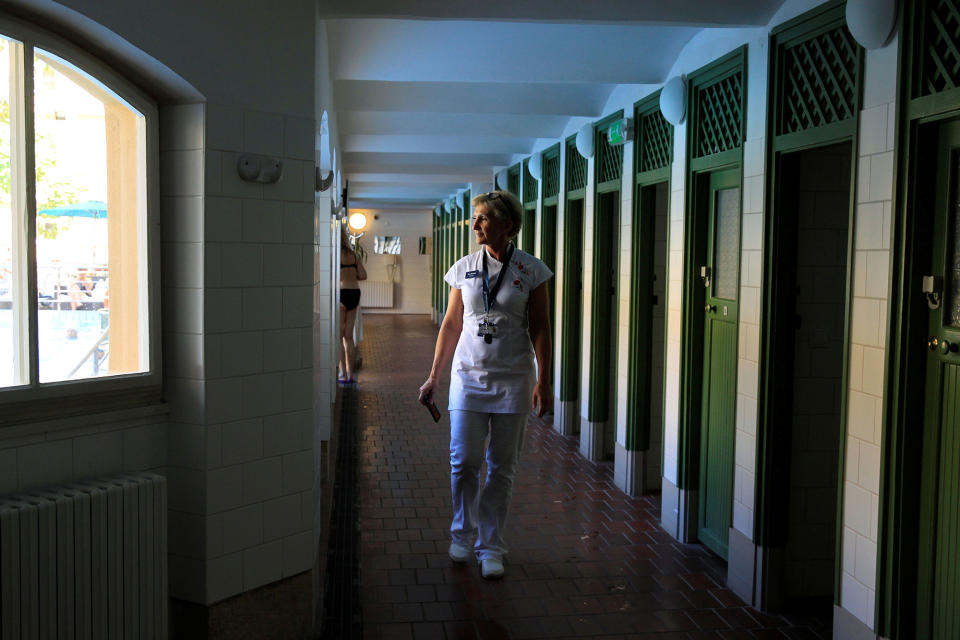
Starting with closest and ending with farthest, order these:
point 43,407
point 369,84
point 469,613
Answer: point 43,407 < point 469,613 < point 369,84

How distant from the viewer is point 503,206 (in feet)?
13.9

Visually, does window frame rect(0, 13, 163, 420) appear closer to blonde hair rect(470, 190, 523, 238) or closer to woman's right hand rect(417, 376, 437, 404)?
woman's right hand rect(417, 376, 437, 404)

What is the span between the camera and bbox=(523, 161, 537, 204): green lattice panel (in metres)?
9.91

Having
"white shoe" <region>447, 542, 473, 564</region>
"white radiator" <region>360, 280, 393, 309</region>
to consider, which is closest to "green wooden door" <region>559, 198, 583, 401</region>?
"white shoe" <region>447, 542, 473, 564</region>

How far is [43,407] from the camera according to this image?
9.32 feet

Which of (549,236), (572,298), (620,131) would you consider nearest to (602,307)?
(572,298)

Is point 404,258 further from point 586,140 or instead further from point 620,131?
point 620,131

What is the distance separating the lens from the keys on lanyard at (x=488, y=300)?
413cm

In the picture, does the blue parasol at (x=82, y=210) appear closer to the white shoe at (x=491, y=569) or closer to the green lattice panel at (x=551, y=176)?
the white shoe at (x=491, y=569)

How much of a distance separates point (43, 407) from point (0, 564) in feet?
1.64

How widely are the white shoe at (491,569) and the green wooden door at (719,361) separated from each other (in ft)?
3.83

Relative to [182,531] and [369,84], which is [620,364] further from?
[182,531]

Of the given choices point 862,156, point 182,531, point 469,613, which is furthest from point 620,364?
point 182,531

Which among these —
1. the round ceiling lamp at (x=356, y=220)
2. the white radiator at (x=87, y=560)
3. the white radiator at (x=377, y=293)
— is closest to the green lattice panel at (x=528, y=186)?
the white radiator at (x=87, y=560)
